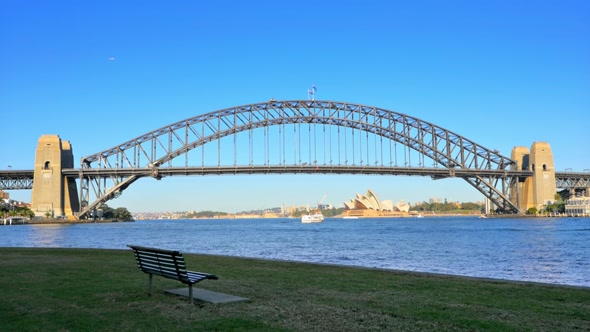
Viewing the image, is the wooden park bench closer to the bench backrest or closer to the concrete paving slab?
the bench backrest

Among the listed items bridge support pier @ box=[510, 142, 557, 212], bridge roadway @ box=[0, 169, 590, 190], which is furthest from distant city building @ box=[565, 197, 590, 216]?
bridge roadway @ box=[0, 169, 590, 190]

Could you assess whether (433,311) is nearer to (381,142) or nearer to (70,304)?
(70,304)

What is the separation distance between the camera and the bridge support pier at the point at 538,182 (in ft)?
315

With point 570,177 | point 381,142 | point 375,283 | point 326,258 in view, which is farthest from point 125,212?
point 375,283

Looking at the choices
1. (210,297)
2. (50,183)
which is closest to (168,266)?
(210,297)

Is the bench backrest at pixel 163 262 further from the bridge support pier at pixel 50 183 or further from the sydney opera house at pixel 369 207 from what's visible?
the sydney opera house at pixel 369 207

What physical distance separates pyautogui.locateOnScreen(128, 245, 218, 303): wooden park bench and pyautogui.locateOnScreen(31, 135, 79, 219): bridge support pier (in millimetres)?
81801

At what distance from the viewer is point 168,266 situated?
27.8 feet

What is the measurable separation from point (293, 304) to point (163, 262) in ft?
6.38

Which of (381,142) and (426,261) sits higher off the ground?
(381,142)

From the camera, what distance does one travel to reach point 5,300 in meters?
8.41

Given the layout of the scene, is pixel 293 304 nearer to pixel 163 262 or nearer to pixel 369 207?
pixel 163 262

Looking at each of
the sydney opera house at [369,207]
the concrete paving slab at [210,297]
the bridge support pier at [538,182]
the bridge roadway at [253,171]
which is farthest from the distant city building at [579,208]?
the concrete paving slab at [210,297]

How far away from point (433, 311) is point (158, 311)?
11.1 feet
